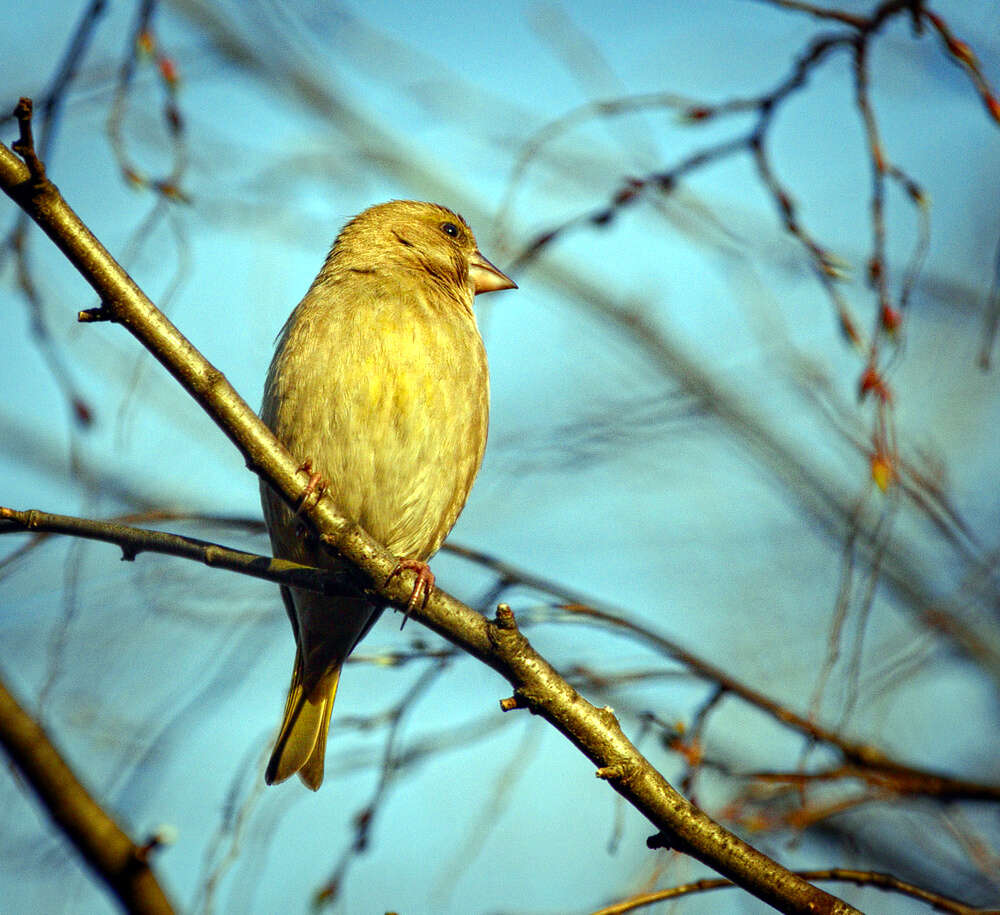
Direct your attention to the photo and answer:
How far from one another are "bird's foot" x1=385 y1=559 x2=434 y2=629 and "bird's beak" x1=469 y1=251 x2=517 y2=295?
229 centimetres

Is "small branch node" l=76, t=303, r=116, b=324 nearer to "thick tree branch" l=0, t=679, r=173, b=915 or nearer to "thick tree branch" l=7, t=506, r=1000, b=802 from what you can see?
"thick tree branch" l=7, t=506, r=1000, b=802

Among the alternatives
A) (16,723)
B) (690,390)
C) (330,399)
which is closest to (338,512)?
(330,399)

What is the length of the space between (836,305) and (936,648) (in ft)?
8.89

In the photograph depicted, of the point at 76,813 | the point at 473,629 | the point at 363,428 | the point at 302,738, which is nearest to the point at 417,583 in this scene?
the point at 473,629

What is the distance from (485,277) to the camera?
208 inches

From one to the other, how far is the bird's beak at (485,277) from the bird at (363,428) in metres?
0.54

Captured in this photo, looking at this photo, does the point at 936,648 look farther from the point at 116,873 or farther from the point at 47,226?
the point at 47,226

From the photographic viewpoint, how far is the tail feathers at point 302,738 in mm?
4113

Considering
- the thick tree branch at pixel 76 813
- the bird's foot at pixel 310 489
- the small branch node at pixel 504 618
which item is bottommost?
the thick tree branch at pixel 76 813

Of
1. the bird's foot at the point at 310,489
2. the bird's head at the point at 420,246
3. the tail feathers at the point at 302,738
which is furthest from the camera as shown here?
the bird's head at the point at 420,246

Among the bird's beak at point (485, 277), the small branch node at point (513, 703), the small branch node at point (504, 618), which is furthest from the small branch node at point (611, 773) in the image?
the bird's beak at point (485, 277)

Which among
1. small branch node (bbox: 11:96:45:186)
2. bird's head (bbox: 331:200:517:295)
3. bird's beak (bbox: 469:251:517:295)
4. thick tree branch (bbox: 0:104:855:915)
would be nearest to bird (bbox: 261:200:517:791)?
bird's head (bbox: 331:200:517:295)

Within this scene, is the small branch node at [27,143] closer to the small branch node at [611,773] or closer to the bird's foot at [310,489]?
the bird's foot at [310,489]

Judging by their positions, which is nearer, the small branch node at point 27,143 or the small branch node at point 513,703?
the small branch node at point 27,143
